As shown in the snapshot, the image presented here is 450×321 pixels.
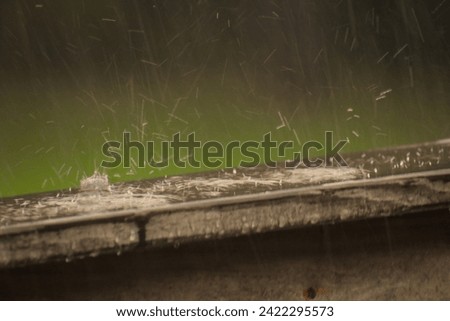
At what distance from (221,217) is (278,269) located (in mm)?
315

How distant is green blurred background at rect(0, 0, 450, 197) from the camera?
2.60 m

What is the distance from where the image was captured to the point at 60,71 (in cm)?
261

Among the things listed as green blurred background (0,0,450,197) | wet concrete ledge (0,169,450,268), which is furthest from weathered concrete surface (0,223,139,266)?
green blurred background (0,0,450,197)

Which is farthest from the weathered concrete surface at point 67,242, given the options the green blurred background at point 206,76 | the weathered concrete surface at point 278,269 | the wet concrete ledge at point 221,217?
the green blurred background at point 206,76

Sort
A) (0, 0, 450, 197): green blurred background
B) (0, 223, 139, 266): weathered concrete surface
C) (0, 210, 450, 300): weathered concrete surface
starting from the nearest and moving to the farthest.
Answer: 1. (0, 223, 139, 266): weathered concrete surface
2. (0, 210, 450, 300): weathered concrete surface
3. (0, 0, 450, 197): green blurred background

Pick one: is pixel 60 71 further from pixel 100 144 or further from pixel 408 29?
pixel 408 29

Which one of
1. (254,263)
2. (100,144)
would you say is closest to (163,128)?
(100,144)

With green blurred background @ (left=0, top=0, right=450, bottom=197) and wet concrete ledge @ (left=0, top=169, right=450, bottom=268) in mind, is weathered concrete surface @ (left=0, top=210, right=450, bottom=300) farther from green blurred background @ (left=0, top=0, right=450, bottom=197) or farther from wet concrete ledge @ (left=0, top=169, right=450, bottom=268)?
green blurred background @ (left=0, top=0, right=450, bottom=197)

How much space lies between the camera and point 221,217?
1.78 m

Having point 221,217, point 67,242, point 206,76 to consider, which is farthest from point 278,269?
point 206,76

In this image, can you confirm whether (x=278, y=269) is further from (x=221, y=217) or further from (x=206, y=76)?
(x=206, y=76)

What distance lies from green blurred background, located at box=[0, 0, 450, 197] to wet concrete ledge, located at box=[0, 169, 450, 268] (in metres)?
0.95
